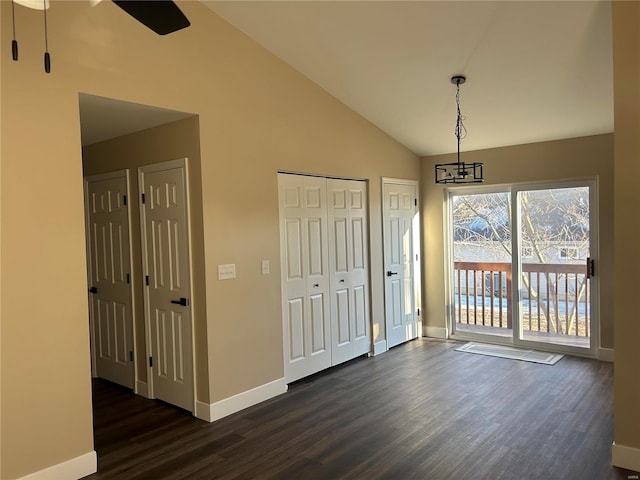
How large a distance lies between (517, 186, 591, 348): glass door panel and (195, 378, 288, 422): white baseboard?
3.03 meters

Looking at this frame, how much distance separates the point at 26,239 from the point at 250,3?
7.37 ft

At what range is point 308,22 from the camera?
3.65 m

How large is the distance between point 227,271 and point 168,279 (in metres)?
0.55

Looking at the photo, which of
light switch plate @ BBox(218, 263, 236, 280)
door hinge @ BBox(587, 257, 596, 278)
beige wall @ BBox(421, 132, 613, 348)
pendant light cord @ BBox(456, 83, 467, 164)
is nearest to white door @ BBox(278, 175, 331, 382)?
light switch plate @ BBox(218, 263, 236, 280)

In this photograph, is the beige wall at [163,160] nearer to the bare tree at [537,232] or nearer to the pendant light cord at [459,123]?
the pendant light cord at [459,123]

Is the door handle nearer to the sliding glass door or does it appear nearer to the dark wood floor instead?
the dark wood floor

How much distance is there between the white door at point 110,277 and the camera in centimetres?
438

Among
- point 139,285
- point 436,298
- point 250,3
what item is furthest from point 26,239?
point 436,298

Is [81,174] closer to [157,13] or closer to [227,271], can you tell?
[227,271]

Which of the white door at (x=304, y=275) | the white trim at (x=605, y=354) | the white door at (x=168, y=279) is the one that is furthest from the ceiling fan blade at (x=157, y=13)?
the white trim at (x=605, y=354)

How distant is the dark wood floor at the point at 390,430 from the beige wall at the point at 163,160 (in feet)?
1.55

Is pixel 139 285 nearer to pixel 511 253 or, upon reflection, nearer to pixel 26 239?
pixel 26 239

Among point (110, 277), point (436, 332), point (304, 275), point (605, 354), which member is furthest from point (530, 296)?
point (110, 277)

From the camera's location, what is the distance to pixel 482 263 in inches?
230
